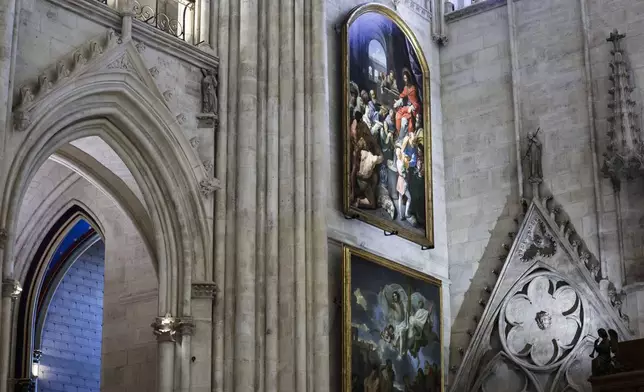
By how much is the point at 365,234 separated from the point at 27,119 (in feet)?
19.5

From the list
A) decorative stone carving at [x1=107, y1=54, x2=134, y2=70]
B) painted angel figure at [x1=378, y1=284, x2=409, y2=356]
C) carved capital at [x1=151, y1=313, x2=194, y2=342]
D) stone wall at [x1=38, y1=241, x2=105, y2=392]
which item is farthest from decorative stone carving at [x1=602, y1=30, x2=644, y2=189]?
stone wall at [x1=38, y1=241, x2=105, y2=392]

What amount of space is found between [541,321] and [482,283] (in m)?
1.39

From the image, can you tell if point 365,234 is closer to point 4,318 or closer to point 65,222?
point 65,222

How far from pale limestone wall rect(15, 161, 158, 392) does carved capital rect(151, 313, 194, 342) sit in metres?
2.03

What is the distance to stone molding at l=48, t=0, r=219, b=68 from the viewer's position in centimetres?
1488

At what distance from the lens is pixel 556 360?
1794 cm

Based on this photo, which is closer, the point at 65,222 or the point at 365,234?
the point at 365,234

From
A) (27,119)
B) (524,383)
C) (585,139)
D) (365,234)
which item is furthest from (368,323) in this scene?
(27,119)

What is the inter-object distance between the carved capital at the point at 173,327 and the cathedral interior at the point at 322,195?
0.06ft

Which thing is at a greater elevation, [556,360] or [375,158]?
[375,158]

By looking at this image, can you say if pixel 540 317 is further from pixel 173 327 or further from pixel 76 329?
pixel 76 329

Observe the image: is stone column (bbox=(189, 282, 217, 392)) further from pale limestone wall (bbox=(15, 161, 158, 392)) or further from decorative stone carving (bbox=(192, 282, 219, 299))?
pale limestone wall (bbox=(15, 161, 158, 392))

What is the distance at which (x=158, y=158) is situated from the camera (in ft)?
50.9

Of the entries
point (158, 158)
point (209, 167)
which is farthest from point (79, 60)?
point (209, 167)
